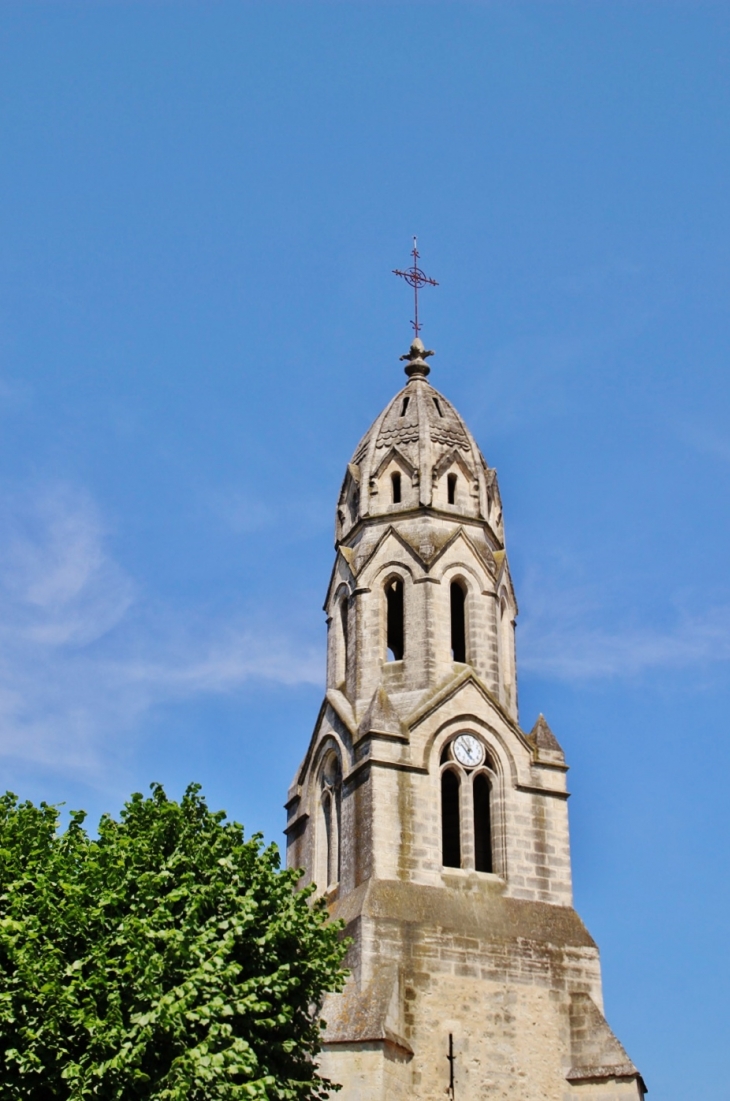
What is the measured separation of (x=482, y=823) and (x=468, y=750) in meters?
1.71

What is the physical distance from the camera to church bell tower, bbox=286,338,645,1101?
27016mm

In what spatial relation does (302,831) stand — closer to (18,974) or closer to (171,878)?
(171,878)

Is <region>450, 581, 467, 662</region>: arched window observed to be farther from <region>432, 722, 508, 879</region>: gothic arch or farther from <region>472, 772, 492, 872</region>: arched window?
<region>472, 772, 492, 872</region>: arched window

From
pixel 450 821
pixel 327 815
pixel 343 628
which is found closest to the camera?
pixel 450 821

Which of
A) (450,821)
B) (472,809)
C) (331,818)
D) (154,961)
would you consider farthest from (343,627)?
(154,961)

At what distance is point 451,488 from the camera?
3562 cm

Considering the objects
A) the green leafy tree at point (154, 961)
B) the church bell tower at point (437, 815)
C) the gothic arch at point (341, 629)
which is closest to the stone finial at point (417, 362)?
the church bell tower at point (437, 815)

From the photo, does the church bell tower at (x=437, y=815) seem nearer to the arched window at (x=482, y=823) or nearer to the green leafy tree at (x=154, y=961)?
the arched window at (x=482, y=823)

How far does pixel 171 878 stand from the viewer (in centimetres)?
2172

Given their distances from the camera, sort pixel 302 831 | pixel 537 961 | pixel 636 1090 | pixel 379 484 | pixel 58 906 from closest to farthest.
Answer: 1. pixel 58 906
2. pixel 636 1090
3. pixel 537 961
4. pixel 302 831
5. pixel 379 484

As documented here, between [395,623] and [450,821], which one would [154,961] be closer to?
[450,821]

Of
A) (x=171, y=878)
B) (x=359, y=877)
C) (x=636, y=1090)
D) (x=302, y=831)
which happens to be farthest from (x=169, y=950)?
(x=302, y=831)

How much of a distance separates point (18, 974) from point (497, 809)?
1398 centimetres

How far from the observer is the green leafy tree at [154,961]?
62.8ft
